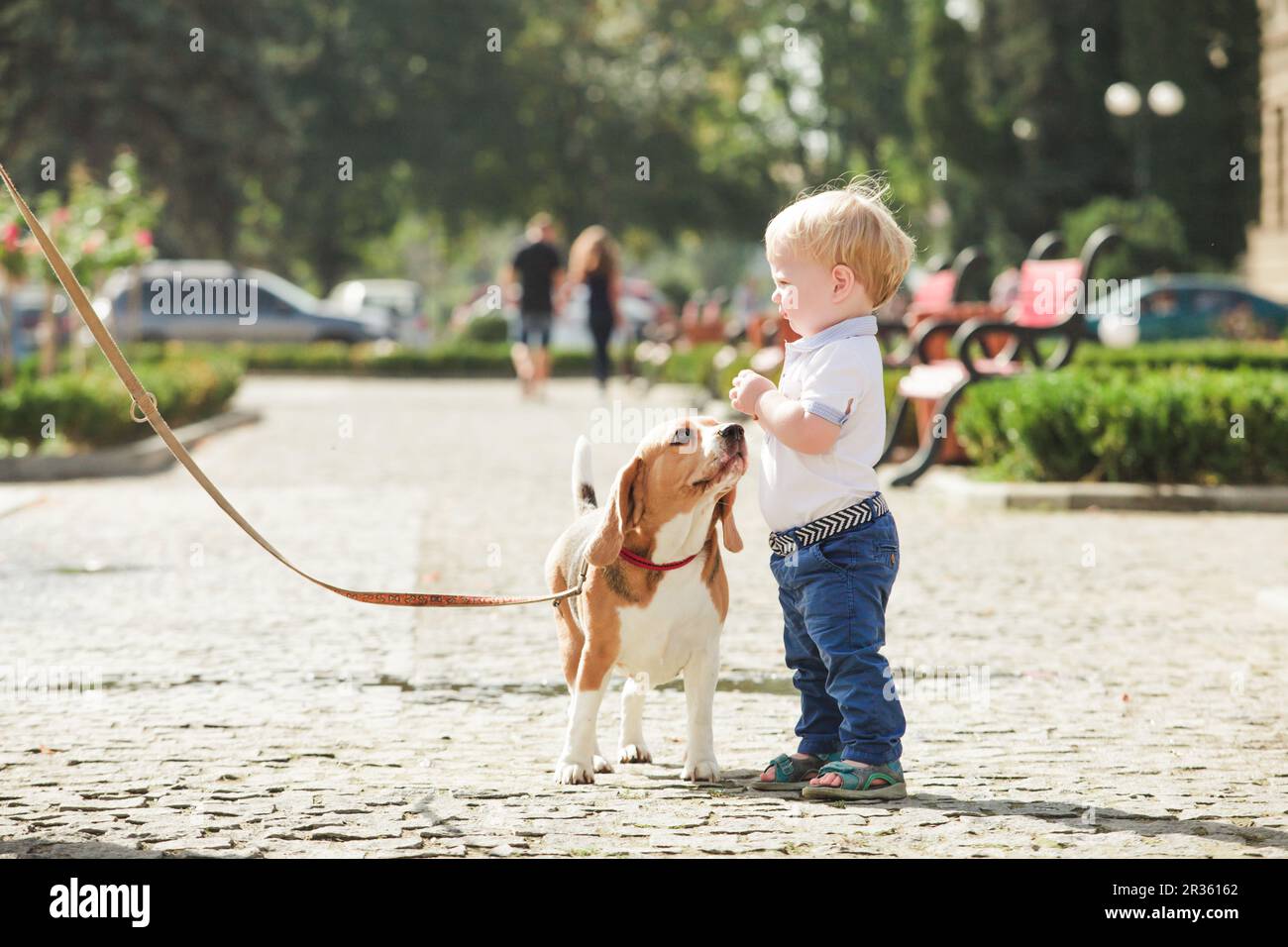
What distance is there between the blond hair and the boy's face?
20mm

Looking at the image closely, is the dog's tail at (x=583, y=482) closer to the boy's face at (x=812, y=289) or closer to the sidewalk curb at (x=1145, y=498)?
the boy's face at (x=812, y=289)

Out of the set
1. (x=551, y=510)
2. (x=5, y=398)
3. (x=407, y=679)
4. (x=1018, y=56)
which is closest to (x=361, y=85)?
(x=1018, y=56)

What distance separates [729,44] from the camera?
62.3 metres

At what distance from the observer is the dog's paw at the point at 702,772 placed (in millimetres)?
5242

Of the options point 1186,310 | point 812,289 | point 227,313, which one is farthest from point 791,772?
point 227,313

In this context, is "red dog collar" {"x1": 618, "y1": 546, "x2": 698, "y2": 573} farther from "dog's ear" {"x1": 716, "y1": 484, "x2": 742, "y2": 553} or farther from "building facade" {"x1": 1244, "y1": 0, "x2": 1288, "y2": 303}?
"building facade" {"x1": 1244, "y1": 0, "x2": 1288, "y2": 303}

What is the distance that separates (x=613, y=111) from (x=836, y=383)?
5581 centimetres

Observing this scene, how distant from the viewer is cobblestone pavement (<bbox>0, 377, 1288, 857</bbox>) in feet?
15.5

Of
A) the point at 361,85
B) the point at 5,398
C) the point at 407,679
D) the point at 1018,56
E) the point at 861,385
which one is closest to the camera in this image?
the point at 861,385

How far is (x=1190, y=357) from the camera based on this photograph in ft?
66.7

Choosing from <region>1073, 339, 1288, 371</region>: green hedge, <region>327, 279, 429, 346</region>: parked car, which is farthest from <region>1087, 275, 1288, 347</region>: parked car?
<region>327, 279, 429, 346</region>: parked car
